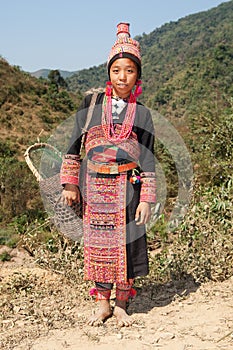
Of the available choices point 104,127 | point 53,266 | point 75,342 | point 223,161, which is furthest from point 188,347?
point 223,161

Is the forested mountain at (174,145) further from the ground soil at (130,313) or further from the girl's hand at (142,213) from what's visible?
the girl's hand at (142,213)

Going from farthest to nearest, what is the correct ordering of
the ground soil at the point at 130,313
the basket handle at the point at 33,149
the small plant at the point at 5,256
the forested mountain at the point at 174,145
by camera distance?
the small plant at the point at 5,256 < the basket handle at the point at 33,149 < the forested mountain at the point at 174,145 < the ground soil at the point at 130,313

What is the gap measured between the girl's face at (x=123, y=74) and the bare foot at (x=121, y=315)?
4.24ft

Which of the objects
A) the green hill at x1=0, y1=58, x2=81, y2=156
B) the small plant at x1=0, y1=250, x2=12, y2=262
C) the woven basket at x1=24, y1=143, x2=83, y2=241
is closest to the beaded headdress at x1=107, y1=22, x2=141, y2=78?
the woven basket at x1=24, y1=143, x2=83, y2=241

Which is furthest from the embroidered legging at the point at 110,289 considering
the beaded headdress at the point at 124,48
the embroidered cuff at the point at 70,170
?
the beaded headdress at the point at 124,48

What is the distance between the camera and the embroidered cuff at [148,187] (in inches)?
103

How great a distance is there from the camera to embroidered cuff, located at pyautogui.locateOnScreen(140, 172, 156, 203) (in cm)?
261

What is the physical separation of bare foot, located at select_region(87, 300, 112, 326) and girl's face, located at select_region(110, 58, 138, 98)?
1.29 metres

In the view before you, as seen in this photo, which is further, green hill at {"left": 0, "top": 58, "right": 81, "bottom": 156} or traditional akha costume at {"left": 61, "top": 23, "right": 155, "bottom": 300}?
green hill at {"left": 0, "top": 58, "right": 81, "bottom": 156}

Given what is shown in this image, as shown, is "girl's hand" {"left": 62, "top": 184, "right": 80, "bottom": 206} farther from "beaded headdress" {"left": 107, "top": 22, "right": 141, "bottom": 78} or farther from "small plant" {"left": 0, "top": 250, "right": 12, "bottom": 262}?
"small plant" {"left": 0, "top": 250, "right": 12, "bottom": 262}

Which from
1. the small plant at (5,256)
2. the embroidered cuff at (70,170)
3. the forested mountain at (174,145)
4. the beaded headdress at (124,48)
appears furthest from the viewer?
the small plant at (5,256)

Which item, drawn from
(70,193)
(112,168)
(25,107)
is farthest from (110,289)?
(25,107)

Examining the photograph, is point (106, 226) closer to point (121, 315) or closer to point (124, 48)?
point (121, 315)

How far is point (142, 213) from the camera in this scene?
2.61 metres
